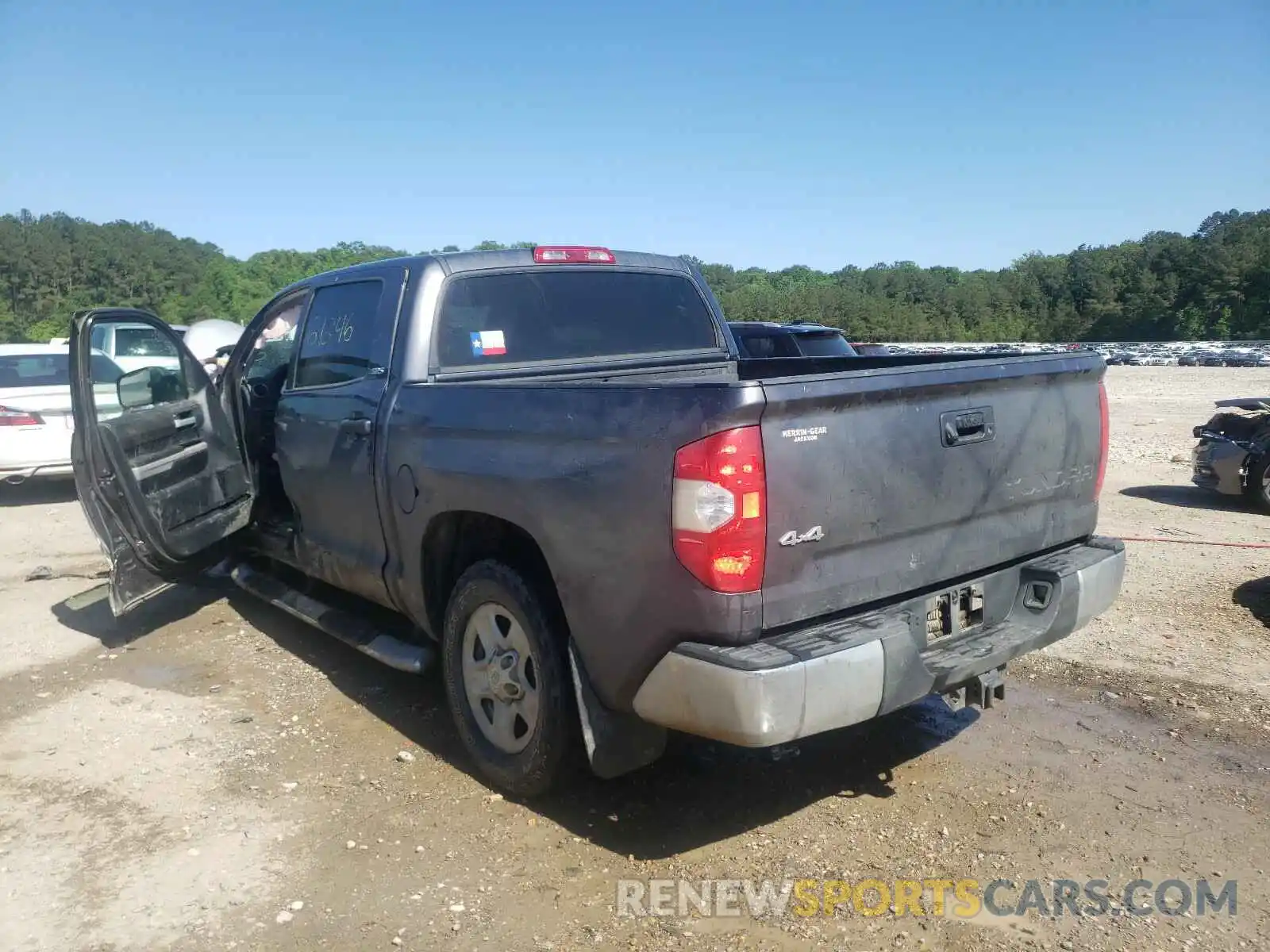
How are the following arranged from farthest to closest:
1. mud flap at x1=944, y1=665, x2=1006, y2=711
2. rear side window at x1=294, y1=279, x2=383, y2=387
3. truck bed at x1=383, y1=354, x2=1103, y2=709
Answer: rear side window at x1=294, y1=279, x2=383, y2=387 → mud flap at x1=944, y1=665, x2=1006, y2=711 → truck bed at x1=383, y1=354, x2=1103, y2=709

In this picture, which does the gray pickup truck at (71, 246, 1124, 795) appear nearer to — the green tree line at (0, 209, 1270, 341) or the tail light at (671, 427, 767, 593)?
the tail light at (671, 427, 767, 593)

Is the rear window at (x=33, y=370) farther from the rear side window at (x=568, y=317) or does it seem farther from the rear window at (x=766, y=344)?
the rear side window at (x=568, y=317)

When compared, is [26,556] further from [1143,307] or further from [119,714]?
[1143,307]

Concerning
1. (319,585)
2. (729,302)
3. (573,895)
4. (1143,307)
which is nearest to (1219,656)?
(573,895)

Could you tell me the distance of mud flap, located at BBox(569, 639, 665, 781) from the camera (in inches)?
126

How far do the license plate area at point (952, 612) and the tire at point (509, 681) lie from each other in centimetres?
125

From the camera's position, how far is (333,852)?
338 cm

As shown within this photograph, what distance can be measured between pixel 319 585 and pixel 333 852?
253 cm

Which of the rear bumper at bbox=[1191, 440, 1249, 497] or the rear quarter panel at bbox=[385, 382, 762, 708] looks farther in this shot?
the rear bumper at bbox=[1191, 440, 1249, 497]

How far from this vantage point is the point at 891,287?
4277 inches

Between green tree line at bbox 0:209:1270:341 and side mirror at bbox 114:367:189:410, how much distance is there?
49.2m

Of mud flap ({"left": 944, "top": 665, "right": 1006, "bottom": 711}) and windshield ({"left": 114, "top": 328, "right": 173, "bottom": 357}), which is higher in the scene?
windshield ({"left": 114, "top": 328, "right": 173, "bottom": 357})

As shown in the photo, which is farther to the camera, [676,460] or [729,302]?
[729,302]

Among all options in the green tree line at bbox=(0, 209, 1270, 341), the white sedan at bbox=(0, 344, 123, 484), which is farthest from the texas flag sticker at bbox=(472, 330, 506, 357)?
the green tree line at bbox=(0, 209, 1270, 341)
